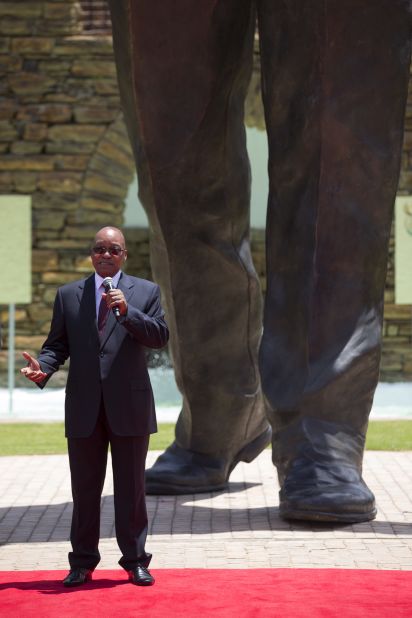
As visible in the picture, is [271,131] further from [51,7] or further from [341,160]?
[51,7]

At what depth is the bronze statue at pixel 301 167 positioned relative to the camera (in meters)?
4.52

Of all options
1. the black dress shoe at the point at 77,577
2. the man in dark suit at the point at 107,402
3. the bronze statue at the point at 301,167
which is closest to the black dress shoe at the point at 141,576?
the man in dark suit at the point at 107,402

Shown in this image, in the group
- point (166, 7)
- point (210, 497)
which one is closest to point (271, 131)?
point (166, 7)

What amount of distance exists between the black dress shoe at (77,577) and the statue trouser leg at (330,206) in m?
1.12

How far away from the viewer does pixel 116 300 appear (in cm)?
340

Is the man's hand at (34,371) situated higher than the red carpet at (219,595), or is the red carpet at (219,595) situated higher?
the man's hand at (34,371)

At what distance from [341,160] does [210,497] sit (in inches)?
61.8

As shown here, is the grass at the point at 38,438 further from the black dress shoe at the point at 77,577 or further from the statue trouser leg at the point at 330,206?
the black dress shoe at the point at 77,577

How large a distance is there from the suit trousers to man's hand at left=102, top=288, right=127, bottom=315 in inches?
13.1

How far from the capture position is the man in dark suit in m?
3.55

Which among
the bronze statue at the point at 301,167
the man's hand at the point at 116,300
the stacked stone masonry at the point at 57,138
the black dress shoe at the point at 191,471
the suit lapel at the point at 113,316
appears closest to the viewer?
the man's hand at the point at 116,300

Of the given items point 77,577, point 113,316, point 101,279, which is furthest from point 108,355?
point 77,577

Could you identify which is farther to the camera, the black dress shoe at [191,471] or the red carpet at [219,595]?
the black dress shoe at [191,471]

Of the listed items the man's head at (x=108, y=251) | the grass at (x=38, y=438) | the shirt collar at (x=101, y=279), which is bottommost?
the grass at (x=38, y=438)
